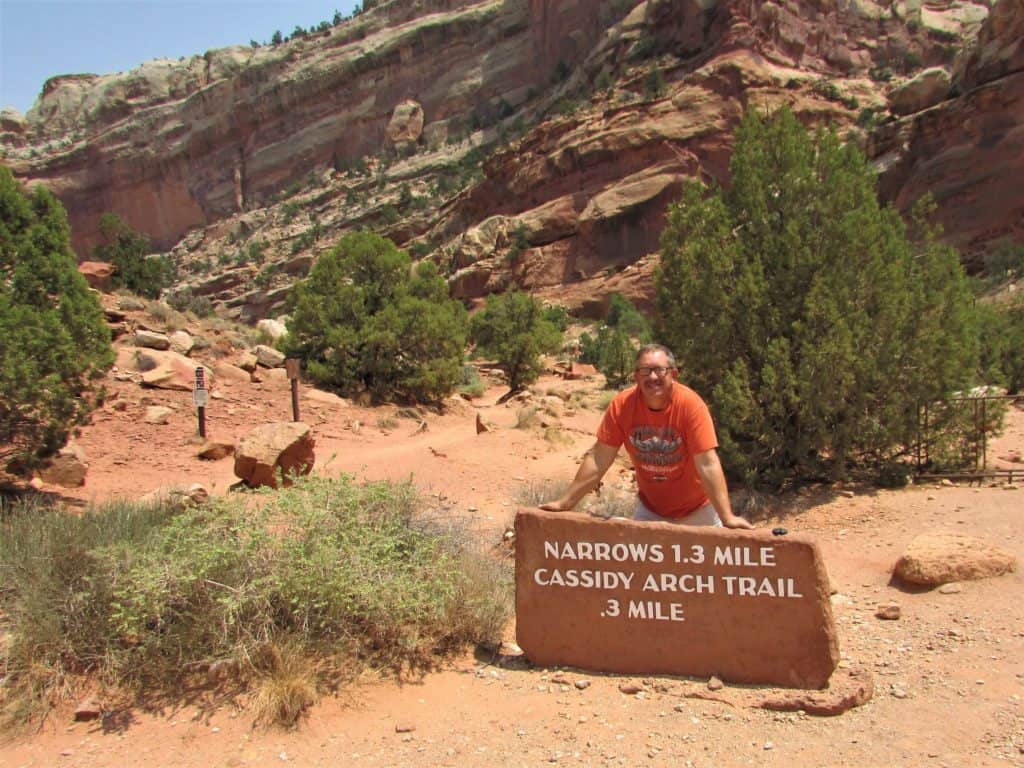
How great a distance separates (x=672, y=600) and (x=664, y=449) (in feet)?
2.61

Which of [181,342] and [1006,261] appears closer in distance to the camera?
[181,342]

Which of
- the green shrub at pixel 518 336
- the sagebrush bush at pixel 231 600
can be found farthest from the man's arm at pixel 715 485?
the green shrub at pixel 518 336

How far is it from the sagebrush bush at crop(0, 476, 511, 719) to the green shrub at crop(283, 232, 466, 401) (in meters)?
14.6

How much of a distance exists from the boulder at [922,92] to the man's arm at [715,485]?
42.8 meters

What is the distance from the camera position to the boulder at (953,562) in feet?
16.2

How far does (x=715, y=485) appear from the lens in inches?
144

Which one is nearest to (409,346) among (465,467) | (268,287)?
(465,467)

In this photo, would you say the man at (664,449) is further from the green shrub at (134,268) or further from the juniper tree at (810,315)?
the green shrub at (134,268)

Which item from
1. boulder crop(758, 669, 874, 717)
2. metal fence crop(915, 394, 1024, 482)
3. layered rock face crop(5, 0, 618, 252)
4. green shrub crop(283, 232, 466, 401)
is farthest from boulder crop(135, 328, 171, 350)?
layered rock face crop(5, 0, 618, 252)

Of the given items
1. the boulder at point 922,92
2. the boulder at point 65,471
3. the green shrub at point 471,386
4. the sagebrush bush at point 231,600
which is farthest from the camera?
the boulder at point 922,92

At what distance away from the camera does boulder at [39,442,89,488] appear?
9578mm

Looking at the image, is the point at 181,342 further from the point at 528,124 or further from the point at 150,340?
the point at 528,124

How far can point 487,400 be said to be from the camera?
25.1 m

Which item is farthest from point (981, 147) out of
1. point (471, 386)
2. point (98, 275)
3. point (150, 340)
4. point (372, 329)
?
point (98, 275)
